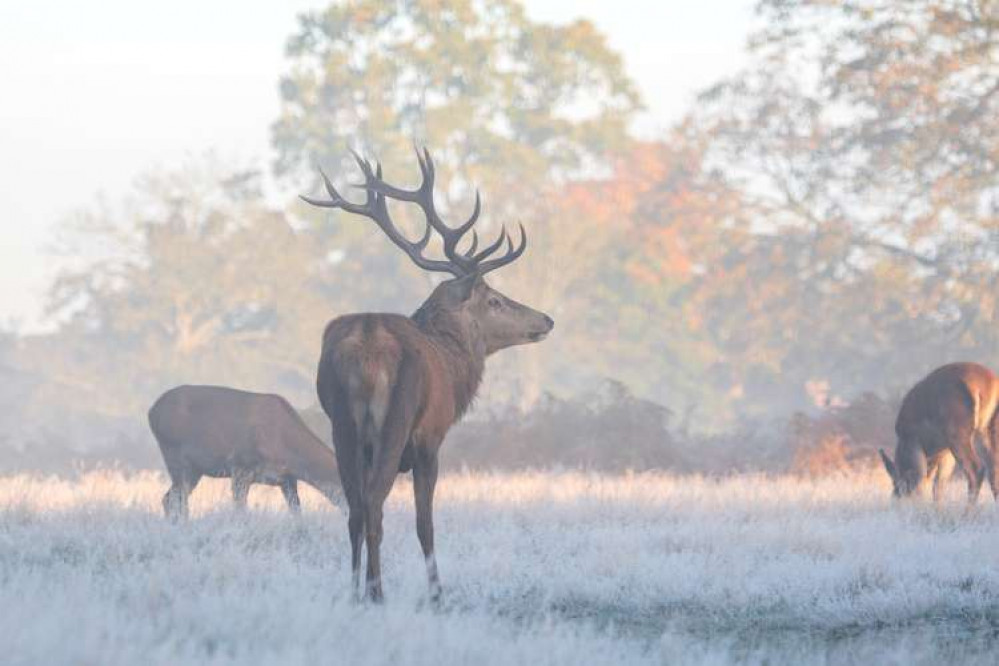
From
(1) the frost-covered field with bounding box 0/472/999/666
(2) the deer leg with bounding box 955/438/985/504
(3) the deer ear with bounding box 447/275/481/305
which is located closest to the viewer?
(1) the frost-covered field with bounding box 0/472/999/666

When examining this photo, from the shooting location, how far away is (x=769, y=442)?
80.7 ft

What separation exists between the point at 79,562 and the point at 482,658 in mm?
3624

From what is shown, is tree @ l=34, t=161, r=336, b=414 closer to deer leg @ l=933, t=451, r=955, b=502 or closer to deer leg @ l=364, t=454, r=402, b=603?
deer leg @ l=933, t=451, r=955, b=502

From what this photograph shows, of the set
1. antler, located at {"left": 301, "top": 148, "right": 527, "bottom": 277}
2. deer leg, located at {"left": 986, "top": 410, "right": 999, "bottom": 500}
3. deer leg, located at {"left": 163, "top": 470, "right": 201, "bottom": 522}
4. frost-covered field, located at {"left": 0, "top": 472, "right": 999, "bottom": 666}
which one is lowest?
frost-covered field, located at {"left": 0, "top": 472, "right": 999, "bottom": 666}

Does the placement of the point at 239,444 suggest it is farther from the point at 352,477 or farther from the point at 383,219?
the point at 352,477

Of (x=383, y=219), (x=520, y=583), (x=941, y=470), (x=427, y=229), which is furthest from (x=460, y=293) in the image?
(x=941, y=470)

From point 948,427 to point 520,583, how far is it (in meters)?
6.56

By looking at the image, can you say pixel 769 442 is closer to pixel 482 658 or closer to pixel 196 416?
pixel 196 416

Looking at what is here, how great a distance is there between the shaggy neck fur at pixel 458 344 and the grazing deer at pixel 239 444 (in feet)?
A: 10.5

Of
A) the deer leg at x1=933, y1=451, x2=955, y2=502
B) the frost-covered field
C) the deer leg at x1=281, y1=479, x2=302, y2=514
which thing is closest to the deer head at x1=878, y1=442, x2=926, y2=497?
the deer leg at x1=933, y1=451, x2=955, y2=502

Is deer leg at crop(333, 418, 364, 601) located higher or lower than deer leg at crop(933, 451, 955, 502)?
lower

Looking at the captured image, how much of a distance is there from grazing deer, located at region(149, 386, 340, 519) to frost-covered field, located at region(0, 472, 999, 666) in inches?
14.2

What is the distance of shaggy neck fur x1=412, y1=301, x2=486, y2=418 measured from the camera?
940cm

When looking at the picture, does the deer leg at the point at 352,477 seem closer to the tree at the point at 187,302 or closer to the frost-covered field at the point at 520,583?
the frost-covered field at the point at 520,583
